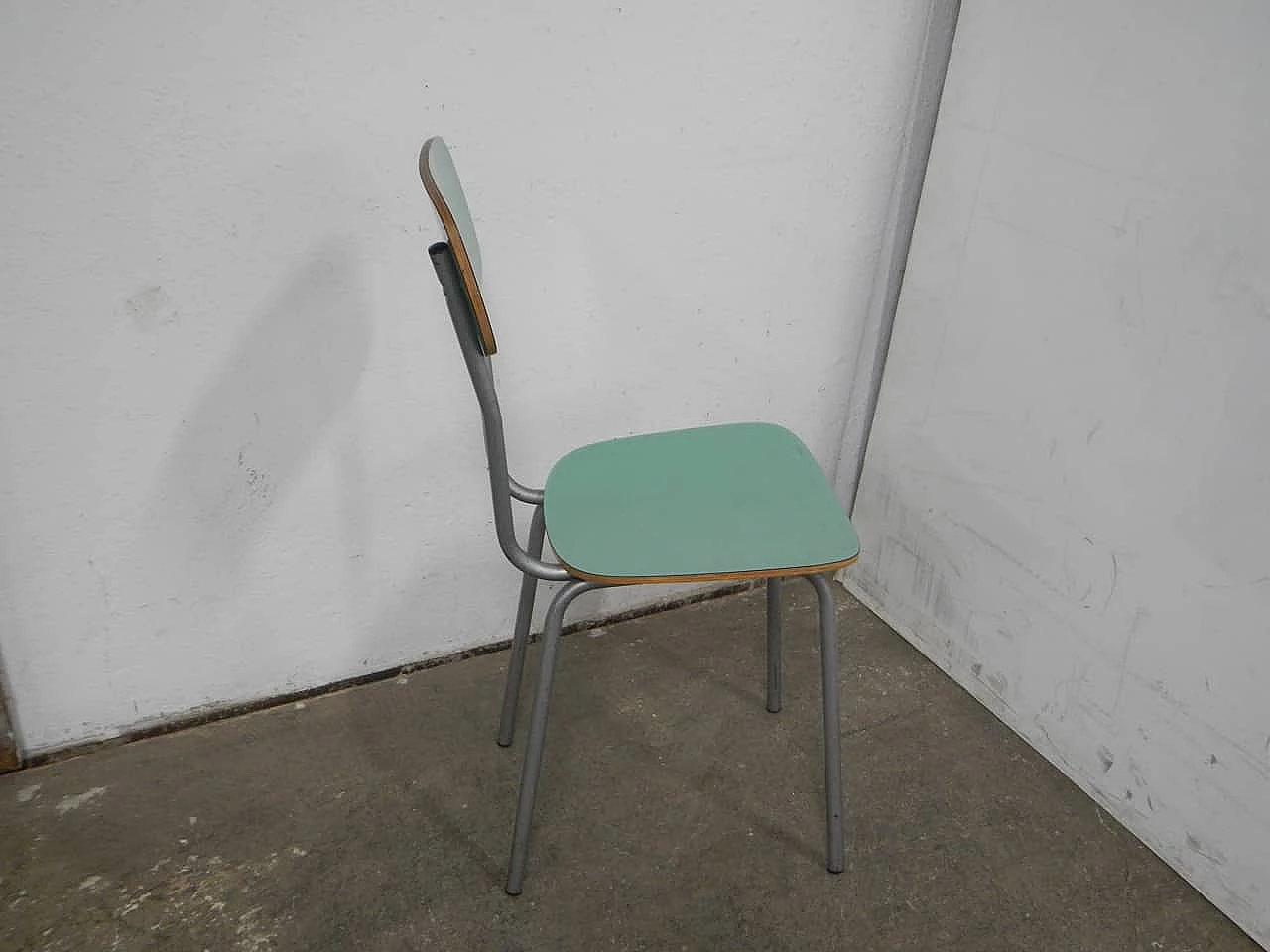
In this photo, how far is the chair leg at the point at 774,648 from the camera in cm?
148

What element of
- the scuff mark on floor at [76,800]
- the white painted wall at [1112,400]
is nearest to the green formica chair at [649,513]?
the white painted wall at [1112,400]

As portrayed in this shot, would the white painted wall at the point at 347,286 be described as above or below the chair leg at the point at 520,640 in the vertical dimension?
above

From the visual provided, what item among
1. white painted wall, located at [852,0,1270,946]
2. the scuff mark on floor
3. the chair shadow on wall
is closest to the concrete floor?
the scuff mark on floor

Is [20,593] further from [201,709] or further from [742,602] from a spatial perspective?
[742,602]

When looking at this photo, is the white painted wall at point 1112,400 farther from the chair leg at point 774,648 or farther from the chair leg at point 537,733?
the chair leg at point 537,733

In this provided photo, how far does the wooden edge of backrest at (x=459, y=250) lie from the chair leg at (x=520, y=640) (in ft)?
1.21

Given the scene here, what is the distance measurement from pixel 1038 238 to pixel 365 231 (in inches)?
34.9

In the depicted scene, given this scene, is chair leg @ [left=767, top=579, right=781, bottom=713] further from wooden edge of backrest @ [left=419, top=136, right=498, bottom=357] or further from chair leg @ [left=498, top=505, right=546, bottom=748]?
wooden edge of backrest @ [left=419, top=136, right=498, bottom=357]

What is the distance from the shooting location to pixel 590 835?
1342 mm

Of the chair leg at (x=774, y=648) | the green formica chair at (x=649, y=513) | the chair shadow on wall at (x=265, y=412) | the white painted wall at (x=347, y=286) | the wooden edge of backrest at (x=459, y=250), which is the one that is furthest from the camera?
the chair leg at (x=774, y=648)

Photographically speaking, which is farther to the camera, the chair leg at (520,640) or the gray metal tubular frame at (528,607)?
the chair leg at (520,640)

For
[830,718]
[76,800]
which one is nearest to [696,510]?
[830,718]

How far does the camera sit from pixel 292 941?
119 centimetres

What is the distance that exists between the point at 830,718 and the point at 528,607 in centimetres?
41
